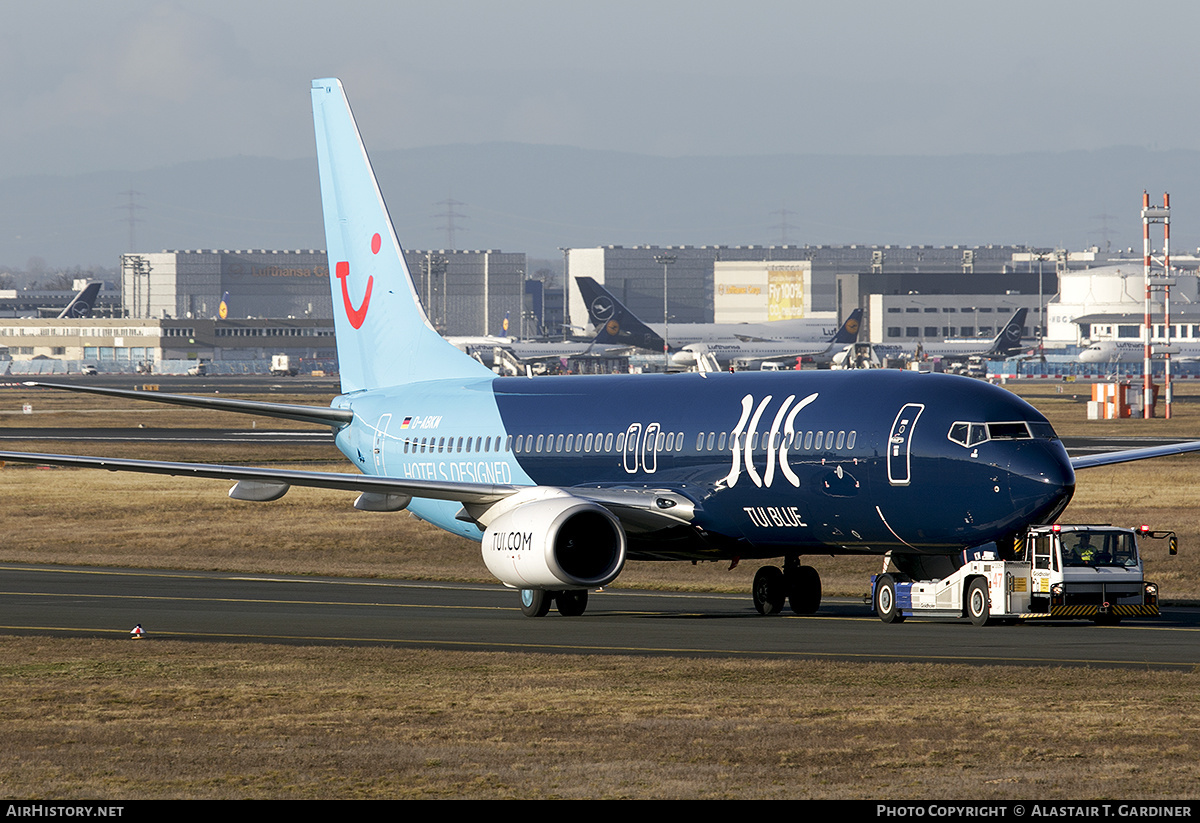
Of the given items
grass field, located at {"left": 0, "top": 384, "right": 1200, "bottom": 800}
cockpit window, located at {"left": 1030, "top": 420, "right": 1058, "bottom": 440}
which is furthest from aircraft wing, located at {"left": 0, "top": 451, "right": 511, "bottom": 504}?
cockpit window, located at {"left": 1030, "top": 420, "right": 1058, "bottom": 440}

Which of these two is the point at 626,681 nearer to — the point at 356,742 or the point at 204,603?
the point at 356,742

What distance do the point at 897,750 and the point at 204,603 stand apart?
910 inches

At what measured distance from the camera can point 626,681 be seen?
969 inches

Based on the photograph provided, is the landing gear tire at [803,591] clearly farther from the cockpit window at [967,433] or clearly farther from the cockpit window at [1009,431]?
the cockpit window at [1009,431]

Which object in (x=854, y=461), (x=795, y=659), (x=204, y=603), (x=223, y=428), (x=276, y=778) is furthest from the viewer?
(x=223, y=428)

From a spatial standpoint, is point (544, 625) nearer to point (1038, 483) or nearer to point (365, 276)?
point (1038, 483)

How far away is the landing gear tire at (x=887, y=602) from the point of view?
3425 cm

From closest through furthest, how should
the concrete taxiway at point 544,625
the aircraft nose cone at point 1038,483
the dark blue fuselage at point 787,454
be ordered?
the concrete taxiway at point 544,625 < the aircraft nose cone at point 1038,483 < the dark blue fuselage at point 787,454

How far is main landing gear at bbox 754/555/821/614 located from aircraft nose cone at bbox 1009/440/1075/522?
672 cm

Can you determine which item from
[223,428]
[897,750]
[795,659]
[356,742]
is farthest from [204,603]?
[223,428]

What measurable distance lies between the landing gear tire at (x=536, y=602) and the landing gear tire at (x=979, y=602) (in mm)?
8456

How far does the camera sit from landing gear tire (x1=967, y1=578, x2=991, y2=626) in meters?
32.8

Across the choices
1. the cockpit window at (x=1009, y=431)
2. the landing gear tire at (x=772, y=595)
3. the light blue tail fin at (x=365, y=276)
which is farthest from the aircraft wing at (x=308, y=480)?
the cockpit window at (x=1009, y=431)

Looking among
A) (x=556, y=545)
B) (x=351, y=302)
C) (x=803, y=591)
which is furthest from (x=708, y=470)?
(x=351, y=302)
